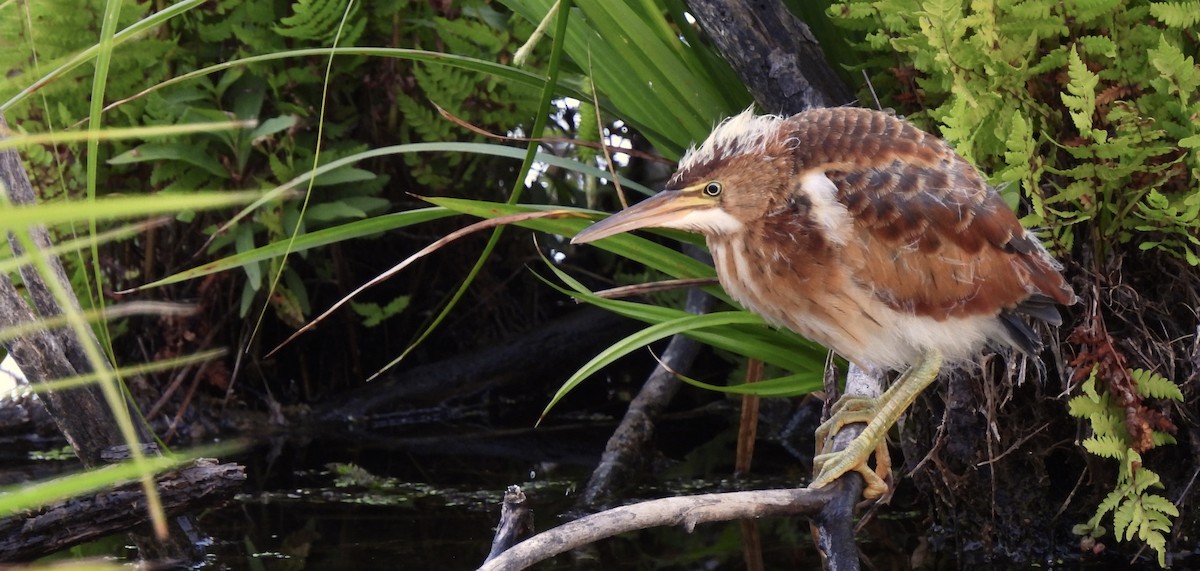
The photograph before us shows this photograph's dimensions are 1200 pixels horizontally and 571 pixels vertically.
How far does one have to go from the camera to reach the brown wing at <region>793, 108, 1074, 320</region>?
2.23 meters

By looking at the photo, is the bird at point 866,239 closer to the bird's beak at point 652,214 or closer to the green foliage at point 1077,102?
the bird's beak at point 652,214

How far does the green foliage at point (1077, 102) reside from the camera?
2477mm

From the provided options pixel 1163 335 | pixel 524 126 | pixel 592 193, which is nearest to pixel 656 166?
pixel 592 193

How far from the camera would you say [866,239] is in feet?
7.31

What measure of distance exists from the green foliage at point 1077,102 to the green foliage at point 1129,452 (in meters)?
0.32

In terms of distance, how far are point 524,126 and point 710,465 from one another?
151 cm

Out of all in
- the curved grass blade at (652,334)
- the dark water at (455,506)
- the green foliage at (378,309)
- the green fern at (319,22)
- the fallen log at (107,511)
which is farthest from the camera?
the green foliage at (378,309)

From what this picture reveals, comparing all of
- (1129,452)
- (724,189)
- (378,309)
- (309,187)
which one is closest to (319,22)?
(378,309)

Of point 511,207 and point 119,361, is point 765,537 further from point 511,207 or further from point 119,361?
point 119,361

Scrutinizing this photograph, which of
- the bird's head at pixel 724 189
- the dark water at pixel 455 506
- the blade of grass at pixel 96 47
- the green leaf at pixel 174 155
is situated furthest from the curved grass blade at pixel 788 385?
the green leaf at pixel 174 155

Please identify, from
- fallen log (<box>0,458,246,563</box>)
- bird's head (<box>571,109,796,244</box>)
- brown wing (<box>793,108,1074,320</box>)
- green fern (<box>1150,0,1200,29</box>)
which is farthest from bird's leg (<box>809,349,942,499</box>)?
fallen log (<box>0,458,246,563</box>)

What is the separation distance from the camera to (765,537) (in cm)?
328

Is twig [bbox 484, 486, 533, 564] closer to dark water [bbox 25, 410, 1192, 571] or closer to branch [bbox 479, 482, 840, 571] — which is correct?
branch [bbox 479, 482, 840, 571]

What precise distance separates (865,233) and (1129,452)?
3.03 feet
